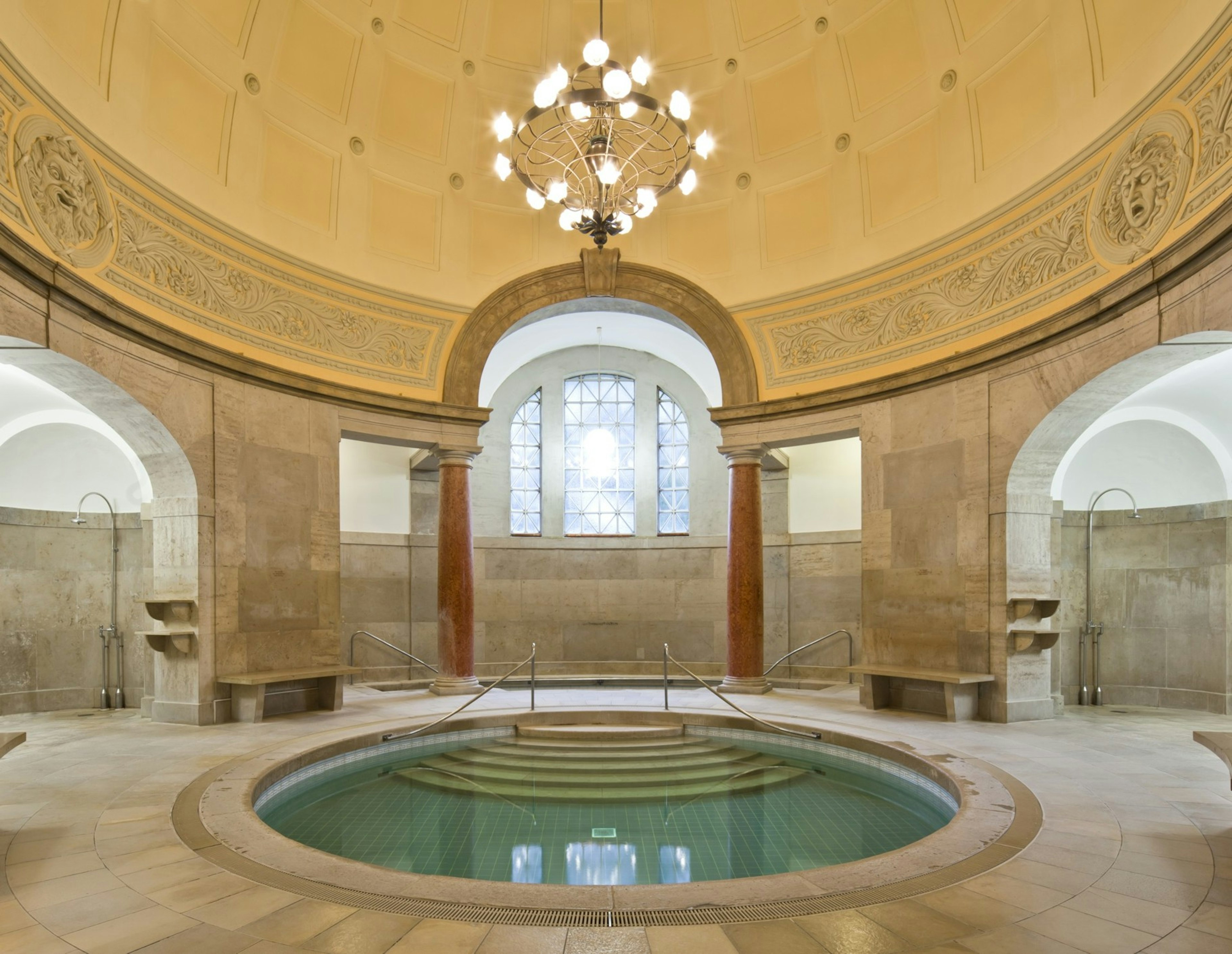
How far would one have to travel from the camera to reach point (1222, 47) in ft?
21.8

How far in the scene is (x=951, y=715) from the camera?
32.1 feet

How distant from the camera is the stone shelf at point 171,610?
9703 mm

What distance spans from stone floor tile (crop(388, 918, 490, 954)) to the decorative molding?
8900mm

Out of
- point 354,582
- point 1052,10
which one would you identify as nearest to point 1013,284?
point 1052,10

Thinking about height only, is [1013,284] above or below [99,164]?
below

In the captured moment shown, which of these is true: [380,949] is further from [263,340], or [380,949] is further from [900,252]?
[900,252]

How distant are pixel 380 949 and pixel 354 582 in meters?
12.0

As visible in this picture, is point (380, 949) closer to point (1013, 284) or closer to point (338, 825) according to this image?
point (338, 825)

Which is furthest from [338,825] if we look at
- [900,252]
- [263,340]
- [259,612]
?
[900,252]

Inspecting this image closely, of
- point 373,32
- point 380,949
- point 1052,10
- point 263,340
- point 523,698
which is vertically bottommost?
point 523,698

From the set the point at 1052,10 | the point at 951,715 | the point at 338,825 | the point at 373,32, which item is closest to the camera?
the point at 338,825

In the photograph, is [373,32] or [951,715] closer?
[951,715]

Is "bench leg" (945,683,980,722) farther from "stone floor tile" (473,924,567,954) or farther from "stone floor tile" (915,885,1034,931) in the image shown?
"stone floor tile" (473,924,567,954)

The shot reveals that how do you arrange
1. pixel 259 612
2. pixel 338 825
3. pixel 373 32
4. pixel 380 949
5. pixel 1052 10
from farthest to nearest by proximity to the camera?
1. pixel 373 32
2. pixel 259 612
3. pixel 1052 10
4. pixel 338 825
5. pixel 380 949
